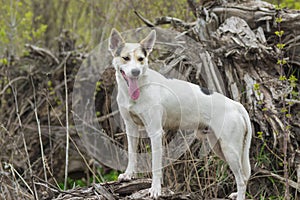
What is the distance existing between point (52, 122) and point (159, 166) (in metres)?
3.79

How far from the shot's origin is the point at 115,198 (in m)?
3.47

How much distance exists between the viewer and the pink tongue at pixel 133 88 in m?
3.15

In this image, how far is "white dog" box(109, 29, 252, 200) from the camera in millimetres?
3227

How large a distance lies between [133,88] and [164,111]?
0.32 metres

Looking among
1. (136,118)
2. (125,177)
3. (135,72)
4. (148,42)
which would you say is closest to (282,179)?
(125,177)

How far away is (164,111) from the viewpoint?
3.35 meters

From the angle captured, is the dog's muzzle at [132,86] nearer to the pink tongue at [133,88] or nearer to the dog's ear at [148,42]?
the pink tongue at [133,88]

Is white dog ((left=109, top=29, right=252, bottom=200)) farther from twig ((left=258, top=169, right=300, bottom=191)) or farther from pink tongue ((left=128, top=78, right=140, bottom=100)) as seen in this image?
twig ((left=258, top=169, right=300, bottom=191))

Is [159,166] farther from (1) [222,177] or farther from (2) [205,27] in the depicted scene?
(2) [205,27]

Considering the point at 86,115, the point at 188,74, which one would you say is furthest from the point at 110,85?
the point at 188,74

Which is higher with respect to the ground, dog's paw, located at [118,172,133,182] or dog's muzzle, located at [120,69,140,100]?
dog's muzzle, located at [120,69,140,100]

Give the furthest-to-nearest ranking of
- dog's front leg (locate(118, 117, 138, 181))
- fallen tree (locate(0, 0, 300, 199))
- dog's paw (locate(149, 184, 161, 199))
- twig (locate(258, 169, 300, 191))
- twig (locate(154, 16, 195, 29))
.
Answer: twig (locate(154, 16, 195, 29)) < fallen tree (locate(0, 0, 300, 199)) < twig (locate(258, 169, 300, 191)) < dog's front leg (locate(118, 117, 138, 181)) < dog's paw (locate(149, 184, 161, 199))

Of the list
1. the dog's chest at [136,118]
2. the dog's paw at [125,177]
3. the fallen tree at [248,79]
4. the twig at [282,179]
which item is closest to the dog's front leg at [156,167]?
the dog's chest at [136,118]

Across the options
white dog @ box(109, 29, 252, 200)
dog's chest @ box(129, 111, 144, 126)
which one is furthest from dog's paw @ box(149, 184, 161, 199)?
dog's chest @ box(129, 111, 144, 126)
